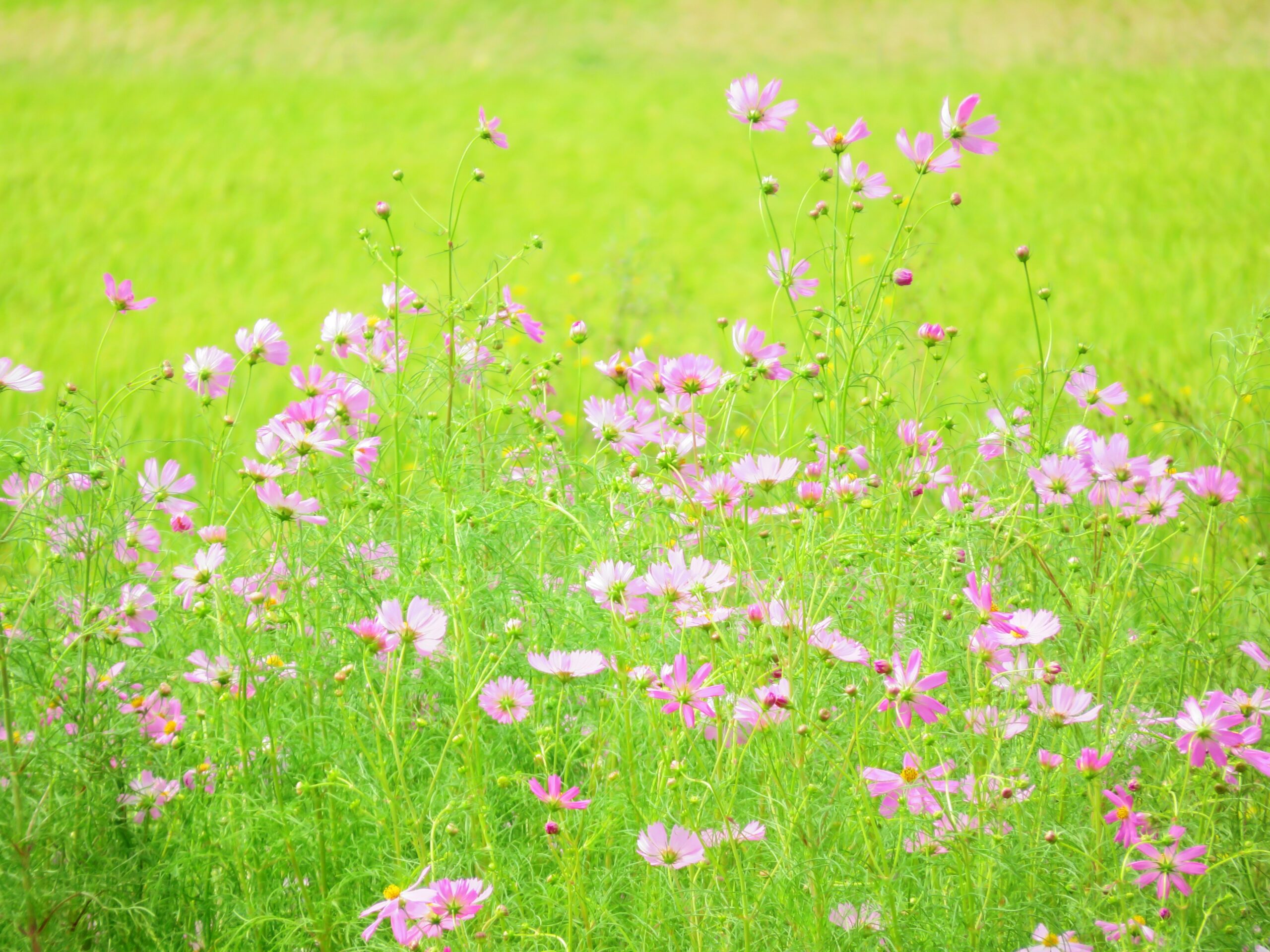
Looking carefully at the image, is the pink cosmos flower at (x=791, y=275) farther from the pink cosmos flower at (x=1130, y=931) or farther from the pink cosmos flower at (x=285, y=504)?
the pink cosmos flower at (x=1130, y=931)

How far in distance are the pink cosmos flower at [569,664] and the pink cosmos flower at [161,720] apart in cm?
54

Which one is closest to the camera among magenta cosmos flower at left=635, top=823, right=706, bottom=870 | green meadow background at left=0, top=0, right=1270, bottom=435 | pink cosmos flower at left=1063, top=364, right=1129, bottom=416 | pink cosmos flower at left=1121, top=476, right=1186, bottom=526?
magenta cosmos flower at left=635, top=823, right=706, bottom=870

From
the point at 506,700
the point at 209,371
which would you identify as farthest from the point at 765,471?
the point at 209,371

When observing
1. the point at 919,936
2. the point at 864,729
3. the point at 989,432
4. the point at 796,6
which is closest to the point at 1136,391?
the point at 989,432

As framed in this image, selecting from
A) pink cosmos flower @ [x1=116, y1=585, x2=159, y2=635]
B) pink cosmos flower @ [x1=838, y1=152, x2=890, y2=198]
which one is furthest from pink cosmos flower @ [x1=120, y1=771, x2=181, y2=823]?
pink cosmos flower @ [x1=838, y1=152, x2=890, y2=198]

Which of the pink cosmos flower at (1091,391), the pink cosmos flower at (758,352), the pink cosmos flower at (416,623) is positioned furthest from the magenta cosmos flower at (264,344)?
the pink cosmos flower at (1091,391)

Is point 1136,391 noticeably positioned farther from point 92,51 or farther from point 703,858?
point 92,51

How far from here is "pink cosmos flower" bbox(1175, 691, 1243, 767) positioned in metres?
1.15

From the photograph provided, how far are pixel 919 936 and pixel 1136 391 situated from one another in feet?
8.45

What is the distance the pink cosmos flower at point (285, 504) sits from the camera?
1237 millimetres

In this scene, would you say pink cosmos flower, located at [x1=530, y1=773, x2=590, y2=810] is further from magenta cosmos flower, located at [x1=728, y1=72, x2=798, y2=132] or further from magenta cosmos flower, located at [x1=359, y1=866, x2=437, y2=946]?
magenta cosmos flower, located at [x1=728, y1=72, x2=798, y2=132]

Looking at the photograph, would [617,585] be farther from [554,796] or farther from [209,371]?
[209,371]

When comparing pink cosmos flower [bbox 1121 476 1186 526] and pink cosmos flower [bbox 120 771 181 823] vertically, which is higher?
pink cosmos flower [bbox 1121 476 1186 526]

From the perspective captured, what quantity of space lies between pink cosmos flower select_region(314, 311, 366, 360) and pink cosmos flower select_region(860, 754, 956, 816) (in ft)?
3.13
